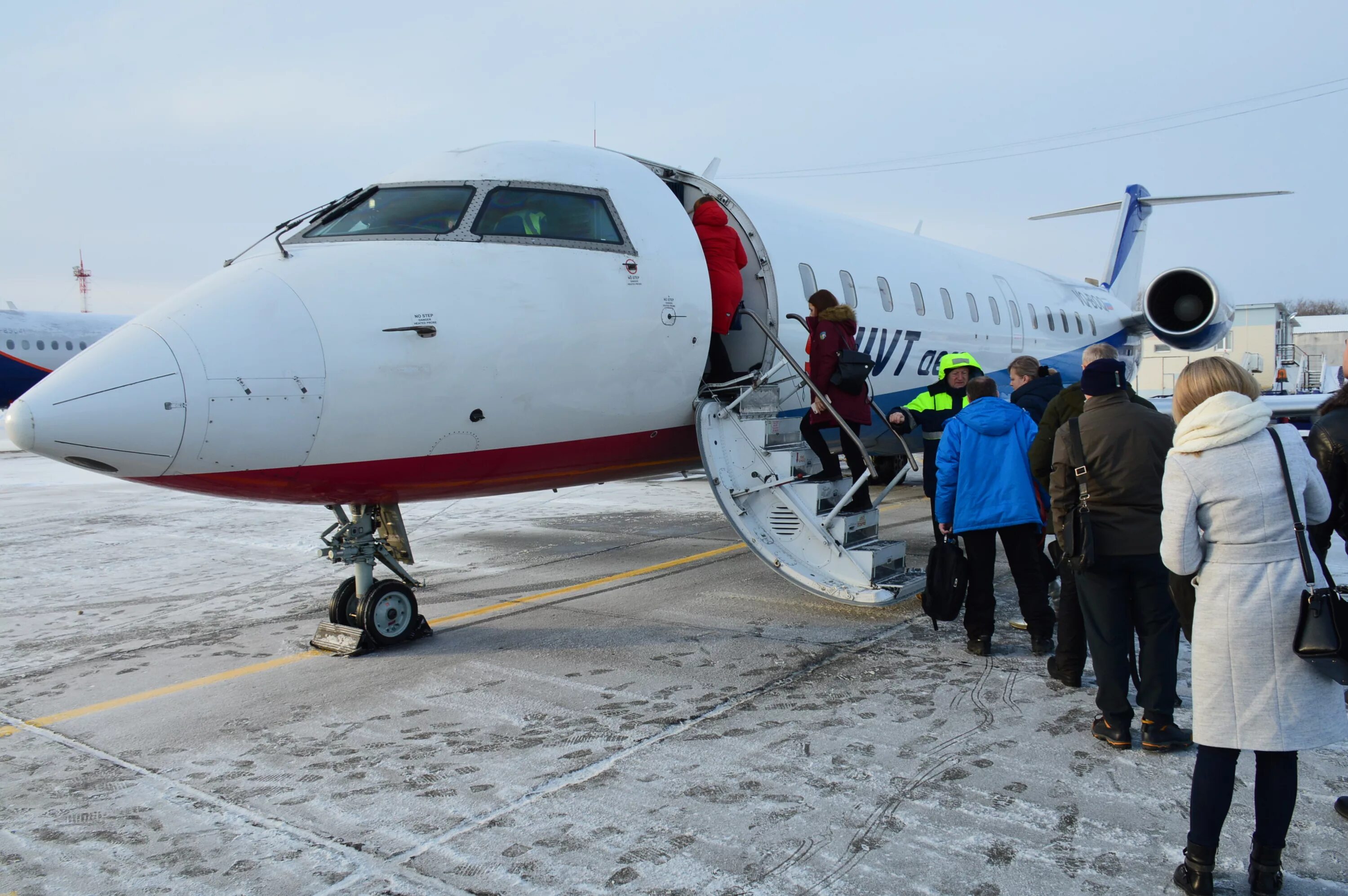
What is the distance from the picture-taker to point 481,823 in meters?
3.67

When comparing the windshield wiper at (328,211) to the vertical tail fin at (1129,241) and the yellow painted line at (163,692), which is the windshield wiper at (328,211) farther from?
the vertical tail fin at (1129,241)

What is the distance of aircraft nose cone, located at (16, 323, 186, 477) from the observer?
15.3 feet

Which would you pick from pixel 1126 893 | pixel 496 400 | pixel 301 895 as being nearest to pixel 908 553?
pixel 496 400

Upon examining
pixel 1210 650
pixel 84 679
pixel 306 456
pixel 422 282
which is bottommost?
pixel 84 679

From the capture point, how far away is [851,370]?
6.99 m

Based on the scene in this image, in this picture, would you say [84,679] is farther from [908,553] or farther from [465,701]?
[908,553]

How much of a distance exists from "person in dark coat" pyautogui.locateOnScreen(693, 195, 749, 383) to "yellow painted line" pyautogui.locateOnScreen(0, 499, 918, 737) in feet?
7.38

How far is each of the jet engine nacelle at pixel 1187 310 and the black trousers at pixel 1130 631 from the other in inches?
511

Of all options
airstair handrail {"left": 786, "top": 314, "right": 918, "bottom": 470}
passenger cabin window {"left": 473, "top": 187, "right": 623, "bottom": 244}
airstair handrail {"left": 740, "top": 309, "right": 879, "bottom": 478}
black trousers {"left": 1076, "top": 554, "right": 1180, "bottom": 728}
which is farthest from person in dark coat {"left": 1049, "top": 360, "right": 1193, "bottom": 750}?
passenger cabin window {"left": 473, "top": 187, "right": 623, "bottom": 244}

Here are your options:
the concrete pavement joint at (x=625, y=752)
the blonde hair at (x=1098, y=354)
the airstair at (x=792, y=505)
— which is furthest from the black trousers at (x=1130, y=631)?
the airstair at (x=792, y=505)

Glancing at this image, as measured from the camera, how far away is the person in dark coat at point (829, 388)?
715cm

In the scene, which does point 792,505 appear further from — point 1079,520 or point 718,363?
point 1079,520

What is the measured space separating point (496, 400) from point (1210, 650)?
160 inches

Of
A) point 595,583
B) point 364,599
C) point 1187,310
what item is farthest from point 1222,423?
point 1187,310
